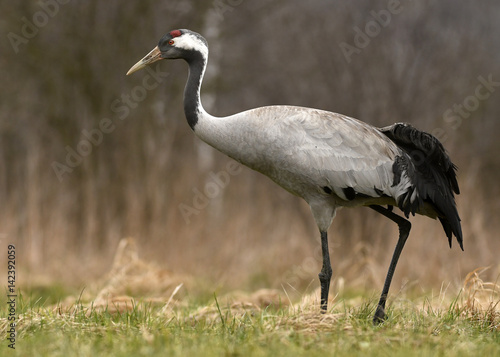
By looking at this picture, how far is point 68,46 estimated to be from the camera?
9195 millimetres

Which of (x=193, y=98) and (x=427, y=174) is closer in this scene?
(x=427, y=174)

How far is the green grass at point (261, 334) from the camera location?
3.37m

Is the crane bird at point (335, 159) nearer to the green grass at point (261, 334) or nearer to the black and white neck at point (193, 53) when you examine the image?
the black and white neck at point (193, 53)

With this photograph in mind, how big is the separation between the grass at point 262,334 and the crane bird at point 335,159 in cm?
56

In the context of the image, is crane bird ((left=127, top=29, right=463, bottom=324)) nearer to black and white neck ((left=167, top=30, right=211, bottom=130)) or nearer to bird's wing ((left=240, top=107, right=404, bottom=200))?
bird's wing ((left=240, top=107, right=404, bottom=200))

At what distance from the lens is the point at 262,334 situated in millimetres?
3645

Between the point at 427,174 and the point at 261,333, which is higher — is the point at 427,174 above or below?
above

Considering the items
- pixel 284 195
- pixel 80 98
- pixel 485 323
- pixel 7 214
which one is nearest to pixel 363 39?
pixel 284 195

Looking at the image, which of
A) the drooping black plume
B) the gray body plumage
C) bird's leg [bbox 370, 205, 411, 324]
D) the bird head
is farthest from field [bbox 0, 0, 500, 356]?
the bird head

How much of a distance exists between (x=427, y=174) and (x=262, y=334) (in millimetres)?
1666

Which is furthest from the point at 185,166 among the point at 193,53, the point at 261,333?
the point at 261,333

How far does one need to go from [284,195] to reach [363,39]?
7.21 ft

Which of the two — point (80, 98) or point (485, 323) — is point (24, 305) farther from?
point (80, 98)

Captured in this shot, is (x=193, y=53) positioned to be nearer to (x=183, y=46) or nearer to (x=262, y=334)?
(x=183, y=46)
